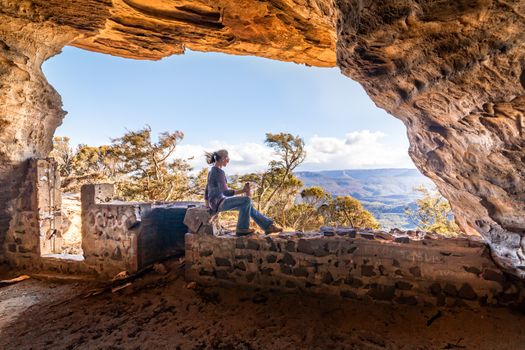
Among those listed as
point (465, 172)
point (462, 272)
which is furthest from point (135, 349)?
point (465, 172)

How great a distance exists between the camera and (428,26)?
1.92 metres

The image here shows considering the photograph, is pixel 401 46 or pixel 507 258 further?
pixel 507 258

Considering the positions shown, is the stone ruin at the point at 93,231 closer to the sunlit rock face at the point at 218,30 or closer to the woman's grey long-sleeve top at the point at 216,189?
the woman's grey long-sleeve top at the point at 216,189

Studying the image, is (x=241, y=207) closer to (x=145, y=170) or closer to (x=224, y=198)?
(x=224, y=198)

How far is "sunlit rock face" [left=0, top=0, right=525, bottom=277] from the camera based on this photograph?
1798 mm

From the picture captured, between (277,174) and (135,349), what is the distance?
13.6 meters

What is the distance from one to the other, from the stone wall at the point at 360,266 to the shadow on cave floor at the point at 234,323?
15cm

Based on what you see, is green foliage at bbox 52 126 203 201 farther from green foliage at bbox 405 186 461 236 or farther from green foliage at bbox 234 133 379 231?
green foliage at bbox 405 186 461 236

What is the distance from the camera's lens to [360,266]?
124 inches

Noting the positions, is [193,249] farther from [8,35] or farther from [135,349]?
[8,35]

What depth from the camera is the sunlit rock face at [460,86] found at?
1716 mm

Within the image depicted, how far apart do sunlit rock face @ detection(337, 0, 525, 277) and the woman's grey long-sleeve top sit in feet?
7.60

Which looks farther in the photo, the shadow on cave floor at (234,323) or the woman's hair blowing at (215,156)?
the woman's hair blowing at (215,156)

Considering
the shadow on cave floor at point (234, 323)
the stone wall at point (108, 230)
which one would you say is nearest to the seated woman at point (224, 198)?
the shadow on cave floor at point (234, 323)
